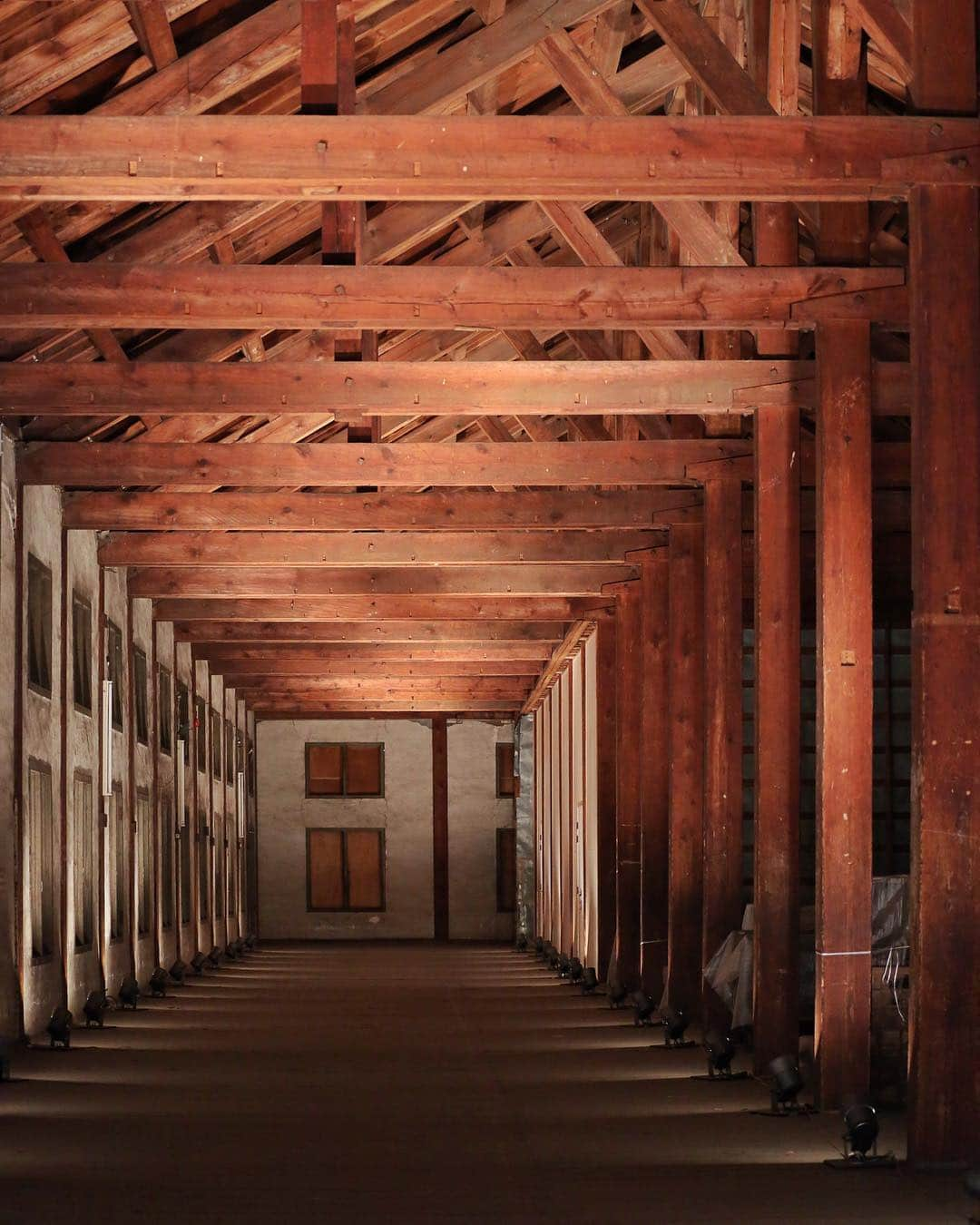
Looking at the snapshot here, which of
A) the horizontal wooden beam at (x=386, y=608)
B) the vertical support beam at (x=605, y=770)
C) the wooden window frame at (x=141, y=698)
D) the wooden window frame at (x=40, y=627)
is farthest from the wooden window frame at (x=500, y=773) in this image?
the wooden window frame at (x=40, y=627)

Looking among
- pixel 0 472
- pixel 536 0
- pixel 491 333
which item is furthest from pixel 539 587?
pixel 536 0

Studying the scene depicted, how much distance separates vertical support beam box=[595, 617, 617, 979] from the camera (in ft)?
79.8

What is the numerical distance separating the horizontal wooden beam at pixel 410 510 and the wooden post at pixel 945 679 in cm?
858

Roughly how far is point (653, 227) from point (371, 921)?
27.6 meters

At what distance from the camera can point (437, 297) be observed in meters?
12.0

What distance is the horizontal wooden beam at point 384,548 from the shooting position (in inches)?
769

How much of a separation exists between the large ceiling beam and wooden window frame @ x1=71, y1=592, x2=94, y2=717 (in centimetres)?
659

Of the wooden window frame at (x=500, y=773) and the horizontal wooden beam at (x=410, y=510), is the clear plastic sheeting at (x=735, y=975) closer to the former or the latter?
the horizontal wooden beam at (x=410, y=510)

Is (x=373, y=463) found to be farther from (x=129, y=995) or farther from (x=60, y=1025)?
(x=129, y=995)

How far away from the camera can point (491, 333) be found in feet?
66.5

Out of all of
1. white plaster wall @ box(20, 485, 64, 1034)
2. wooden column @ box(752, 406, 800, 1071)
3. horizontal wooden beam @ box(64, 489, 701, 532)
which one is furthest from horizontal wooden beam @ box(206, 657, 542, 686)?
wooden column @ box(752, 406, 800, 1071)

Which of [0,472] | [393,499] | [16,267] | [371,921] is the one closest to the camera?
[16,267]

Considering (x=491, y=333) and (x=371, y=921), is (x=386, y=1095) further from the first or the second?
(x=371, y=921)

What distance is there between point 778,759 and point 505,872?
29763 mm
